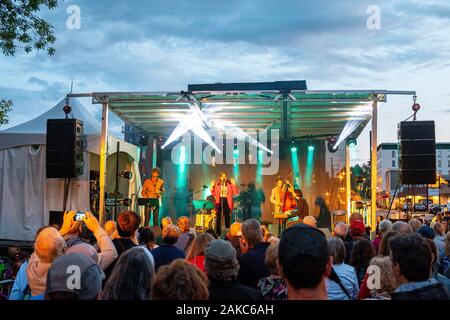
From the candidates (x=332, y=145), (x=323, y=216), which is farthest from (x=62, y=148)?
(x=323, y=216)

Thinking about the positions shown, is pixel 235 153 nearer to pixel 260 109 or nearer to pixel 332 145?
pixel 332 145

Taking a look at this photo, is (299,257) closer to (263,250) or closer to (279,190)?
(263,250)

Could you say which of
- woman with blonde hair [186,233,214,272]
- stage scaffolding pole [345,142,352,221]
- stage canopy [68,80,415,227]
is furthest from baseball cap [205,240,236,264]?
stage scaffolding pole [345,142,352,221]

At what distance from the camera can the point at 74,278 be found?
243 cm

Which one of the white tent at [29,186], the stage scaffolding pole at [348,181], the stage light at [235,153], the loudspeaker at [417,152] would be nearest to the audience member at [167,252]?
the white tent at [29,186]

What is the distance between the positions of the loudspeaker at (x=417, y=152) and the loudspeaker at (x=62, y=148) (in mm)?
6769

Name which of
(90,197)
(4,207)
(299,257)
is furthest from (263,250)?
(4,207)

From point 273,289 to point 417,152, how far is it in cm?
767

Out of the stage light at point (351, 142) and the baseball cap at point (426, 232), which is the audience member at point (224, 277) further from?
the stage light at point (351, 142)

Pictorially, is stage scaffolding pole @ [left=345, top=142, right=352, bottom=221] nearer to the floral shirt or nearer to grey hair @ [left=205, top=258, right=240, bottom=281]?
the floral shirt

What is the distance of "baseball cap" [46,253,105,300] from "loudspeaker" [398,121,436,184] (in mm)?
8490

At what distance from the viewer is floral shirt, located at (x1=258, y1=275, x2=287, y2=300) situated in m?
3.07

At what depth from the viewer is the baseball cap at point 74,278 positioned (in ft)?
7.92

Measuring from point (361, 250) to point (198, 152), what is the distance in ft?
40.1
